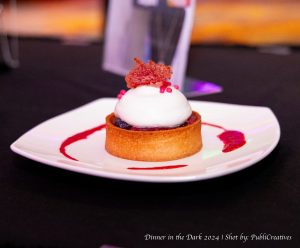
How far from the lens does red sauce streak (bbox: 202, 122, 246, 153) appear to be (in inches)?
46.1

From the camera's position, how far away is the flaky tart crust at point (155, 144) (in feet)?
3.72

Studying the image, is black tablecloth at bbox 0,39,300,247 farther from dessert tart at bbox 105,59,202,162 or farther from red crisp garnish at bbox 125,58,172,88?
red crisp garnish at bbox 125,58,172,88

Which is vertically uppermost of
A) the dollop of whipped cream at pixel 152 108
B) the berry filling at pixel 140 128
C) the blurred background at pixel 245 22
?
the dollop of whipped cream at pixel 152 108

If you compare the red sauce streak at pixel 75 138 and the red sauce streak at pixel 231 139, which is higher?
the red sauce streak at pixel 231 139

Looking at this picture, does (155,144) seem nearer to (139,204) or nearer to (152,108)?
(152,108)

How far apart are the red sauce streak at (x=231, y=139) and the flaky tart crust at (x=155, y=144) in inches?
3.1

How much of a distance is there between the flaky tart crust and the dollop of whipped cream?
0.03 metres

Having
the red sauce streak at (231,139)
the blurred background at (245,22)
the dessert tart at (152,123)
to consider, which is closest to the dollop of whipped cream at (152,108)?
the dessert tart at (152,123)

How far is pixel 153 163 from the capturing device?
44.2 inches

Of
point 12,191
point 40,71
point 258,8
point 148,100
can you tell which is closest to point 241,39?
point 258,8

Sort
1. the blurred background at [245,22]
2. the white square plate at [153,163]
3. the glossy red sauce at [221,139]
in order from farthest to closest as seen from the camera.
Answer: the blurred background at [245,22]
the glossy red sauce at [221,139]
the white square plate at [153,163]

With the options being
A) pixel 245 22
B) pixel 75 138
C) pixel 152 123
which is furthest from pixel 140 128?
pixel 245 22

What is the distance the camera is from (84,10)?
177 inches

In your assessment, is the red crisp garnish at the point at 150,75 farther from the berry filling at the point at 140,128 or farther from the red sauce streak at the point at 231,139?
the red sauce streak at the point at 231,139
